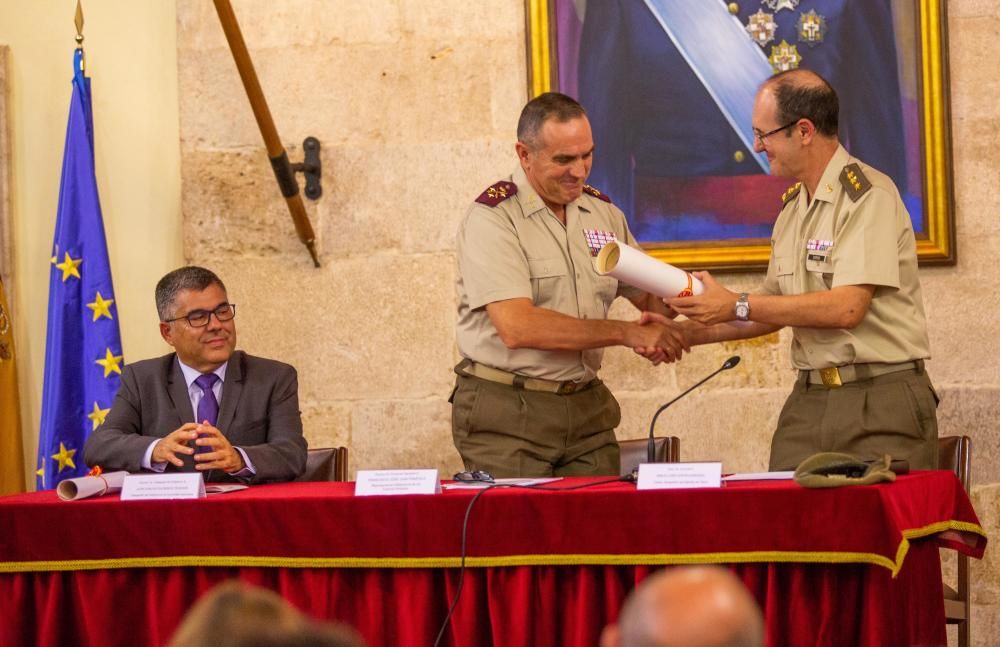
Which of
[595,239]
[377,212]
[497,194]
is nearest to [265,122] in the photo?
[377,212]

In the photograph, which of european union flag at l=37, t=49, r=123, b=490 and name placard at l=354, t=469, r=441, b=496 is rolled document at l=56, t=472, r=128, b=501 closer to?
name placard at l=354, t=469, r=441, b=496

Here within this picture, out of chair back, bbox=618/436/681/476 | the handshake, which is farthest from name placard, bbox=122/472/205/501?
chair back, bbox=618/436/681/476

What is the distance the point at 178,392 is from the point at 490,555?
4.56 feet

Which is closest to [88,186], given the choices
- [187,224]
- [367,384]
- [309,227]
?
[187,224]

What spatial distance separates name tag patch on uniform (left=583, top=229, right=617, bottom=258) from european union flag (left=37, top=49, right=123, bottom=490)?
197 cm

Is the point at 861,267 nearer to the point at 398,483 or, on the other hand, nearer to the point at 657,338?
the point at 657,338

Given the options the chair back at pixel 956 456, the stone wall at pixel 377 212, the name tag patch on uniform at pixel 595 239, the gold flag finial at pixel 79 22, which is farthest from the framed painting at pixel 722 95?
the gold flag finial at pixel 79 22

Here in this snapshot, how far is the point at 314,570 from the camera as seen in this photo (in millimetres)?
2949

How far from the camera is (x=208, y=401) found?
3.81 metres

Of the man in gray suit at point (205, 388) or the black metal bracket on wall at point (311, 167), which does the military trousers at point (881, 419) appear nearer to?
the man in gray suit at point (205, 388)

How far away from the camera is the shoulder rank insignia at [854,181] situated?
342 centimetres

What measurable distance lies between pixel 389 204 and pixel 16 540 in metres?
2.25

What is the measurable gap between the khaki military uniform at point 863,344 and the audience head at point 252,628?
8.94 ft

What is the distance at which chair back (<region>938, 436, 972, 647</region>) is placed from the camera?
342 cm
